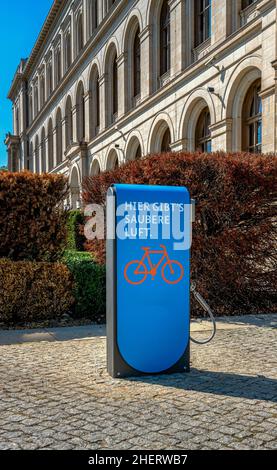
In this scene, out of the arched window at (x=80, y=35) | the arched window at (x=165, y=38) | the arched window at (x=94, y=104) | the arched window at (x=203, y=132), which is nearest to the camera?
the arched window at (x=203, y=132)

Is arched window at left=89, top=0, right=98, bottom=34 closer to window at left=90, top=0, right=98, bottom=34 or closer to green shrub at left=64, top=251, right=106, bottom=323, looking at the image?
window at left=90, top=0, right=98, bottom=34

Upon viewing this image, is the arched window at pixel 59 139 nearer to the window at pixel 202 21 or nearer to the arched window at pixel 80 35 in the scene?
the arched window at pixel 80 35

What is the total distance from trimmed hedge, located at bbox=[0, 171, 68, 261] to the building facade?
1017cm

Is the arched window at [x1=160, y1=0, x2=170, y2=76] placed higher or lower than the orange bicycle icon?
higher

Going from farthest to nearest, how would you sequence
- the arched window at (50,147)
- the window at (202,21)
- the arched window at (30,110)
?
the arched window at (30,110) < the arched window at (50,147) < the window at (202,21)

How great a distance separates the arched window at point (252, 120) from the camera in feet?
62.2

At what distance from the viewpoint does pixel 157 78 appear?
28141 millimetres

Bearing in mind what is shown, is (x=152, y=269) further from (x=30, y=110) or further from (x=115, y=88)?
(x=30, y=110)

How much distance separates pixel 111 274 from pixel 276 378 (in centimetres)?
201

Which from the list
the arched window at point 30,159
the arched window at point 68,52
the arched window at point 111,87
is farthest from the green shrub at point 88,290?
the arched window at point 30,159

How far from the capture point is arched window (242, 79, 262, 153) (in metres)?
19.0

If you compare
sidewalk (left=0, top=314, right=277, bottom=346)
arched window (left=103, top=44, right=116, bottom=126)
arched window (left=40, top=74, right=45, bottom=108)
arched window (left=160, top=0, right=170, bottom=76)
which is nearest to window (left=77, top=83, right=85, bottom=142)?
arched window (left=103, top=44, right=116, bottom=126)
